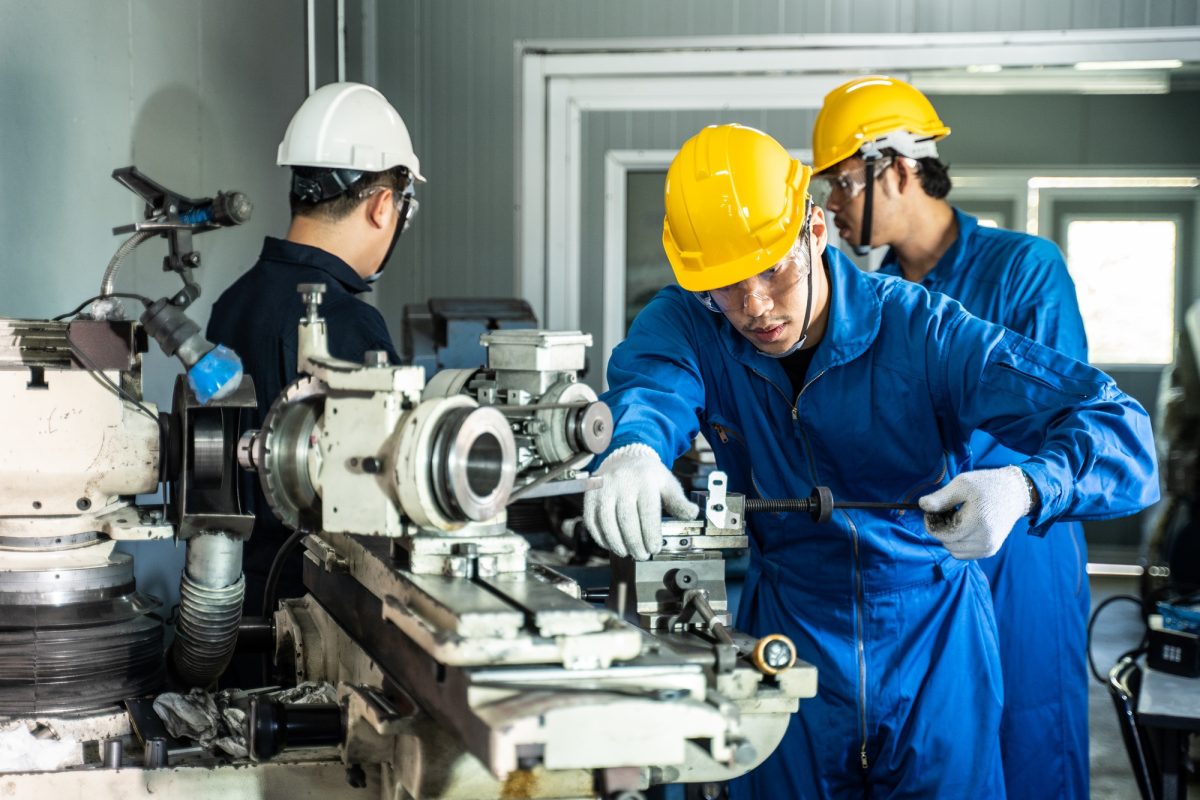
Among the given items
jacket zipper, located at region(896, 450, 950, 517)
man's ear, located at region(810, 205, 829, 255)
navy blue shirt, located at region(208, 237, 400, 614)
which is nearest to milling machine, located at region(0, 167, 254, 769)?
navy blue shirt, located at region(208, 237, 400, 614)

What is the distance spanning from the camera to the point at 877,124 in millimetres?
2488

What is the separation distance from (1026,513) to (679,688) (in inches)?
23.8

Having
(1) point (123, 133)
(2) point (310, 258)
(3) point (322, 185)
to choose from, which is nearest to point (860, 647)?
(2) point (310, 258)

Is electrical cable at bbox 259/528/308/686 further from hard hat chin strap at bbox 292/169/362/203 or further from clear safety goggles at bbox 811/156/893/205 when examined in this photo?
clear safety goggles at bbox 811/156/893/205

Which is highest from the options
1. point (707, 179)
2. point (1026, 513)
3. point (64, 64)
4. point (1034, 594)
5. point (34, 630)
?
point (64, 64)

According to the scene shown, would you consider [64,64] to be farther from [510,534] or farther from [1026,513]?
[1026,513]

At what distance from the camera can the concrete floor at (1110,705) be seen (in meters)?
3.27

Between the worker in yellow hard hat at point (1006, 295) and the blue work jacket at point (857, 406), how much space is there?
1.49 ft

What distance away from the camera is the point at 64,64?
2033 mm

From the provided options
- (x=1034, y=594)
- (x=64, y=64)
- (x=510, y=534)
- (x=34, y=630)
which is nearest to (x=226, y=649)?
(x=34, y=630)

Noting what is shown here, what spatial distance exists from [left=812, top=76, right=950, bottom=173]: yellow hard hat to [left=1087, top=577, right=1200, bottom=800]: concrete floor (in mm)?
1199

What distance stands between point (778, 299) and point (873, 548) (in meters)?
0.37

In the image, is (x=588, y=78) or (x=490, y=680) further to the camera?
(x=588, y=78)

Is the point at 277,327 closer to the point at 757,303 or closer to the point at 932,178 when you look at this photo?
the point at 757,303
